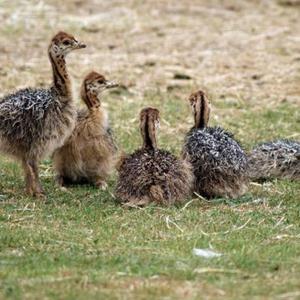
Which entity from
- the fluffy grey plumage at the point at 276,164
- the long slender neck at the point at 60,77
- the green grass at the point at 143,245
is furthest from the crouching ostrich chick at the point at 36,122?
the fluffy grey plumage at the point at 276,164

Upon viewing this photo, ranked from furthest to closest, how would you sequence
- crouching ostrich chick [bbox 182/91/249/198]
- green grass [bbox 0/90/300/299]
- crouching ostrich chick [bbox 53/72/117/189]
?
crouching ostrich chick [bbox 53/72/117/189] < crouching ostrich chick [bbox 182/91/249/198] < green grass [bbox 0/90/300/299]

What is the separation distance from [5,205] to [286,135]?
4.16 meters

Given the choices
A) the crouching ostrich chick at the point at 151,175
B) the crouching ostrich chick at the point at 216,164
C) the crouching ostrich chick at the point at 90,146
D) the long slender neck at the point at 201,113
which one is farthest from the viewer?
the crouching ostrich chick at the point at 90,146

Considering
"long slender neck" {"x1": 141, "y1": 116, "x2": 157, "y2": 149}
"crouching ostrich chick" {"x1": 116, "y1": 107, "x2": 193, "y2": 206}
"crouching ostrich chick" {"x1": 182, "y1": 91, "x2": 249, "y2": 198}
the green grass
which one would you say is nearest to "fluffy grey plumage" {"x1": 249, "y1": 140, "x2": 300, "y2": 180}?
the green grass

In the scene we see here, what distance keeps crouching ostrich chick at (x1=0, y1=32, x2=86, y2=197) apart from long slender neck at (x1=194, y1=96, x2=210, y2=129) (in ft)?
3.57

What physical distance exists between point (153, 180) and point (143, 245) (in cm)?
122

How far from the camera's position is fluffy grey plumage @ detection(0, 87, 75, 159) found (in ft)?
30.1

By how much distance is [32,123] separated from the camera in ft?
30.2

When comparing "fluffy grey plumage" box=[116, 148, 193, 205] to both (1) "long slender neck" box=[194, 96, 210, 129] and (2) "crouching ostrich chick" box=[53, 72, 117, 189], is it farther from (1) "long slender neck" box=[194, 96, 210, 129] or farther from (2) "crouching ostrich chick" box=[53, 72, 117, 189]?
(2) "crouching ostrich chick" box=[53, 72, 117, 189]

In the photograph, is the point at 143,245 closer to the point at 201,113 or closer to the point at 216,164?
the point at 216,164

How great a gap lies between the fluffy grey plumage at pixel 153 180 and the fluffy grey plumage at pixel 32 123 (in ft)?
2.49

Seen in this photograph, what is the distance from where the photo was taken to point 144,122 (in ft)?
29.2

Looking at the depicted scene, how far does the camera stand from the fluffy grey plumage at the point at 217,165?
9.11 metres

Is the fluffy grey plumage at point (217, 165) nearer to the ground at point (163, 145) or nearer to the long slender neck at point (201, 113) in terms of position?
the ground at point (163, 145)
